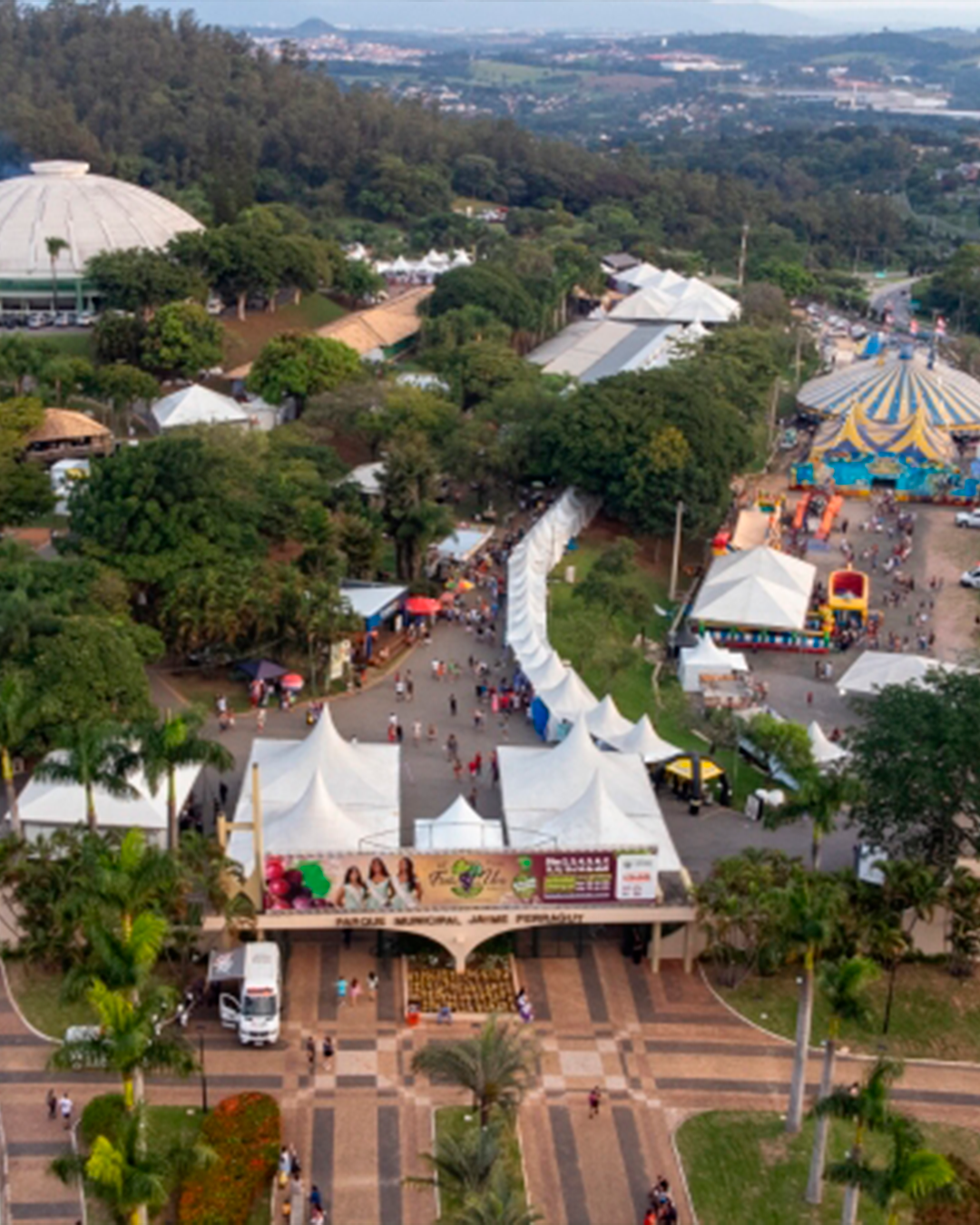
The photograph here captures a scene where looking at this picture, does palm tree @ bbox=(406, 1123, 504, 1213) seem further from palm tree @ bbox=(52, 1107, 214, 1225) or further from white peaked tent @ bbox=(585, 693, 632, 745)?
white peaked tent @ bbox=(585, 693, 632, 745)

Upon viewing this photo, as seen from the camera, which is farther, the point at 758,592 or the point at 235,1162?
the point at 758,592

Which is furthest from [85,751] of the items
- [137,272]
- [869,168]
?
[869,168]

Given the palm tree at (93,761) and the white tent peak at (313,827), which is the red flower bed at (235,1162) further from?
the palm tree at (93,761)

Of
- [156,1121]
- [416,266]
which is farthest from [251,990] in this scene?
[416,266]

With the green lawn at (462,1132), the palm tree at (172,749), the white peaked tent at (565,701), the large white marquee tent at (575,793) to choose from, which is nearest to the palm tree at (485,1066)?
the green lawn at (462,1132)

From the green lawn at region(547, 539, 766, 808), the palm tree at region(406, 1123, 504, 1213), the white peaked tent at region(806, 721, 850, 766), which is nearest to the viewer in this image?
the palm tree at region(406, 1123, 504, 1213)

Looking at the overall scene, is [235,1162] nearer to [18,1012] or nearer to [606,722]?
[18,1012]

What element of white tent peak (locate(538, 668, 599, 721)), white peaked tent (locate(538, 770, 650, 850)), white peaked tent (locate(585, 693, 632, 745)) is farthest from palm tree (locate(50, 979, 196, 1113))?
white tent peak (locate(538, 668, 599, 721))
